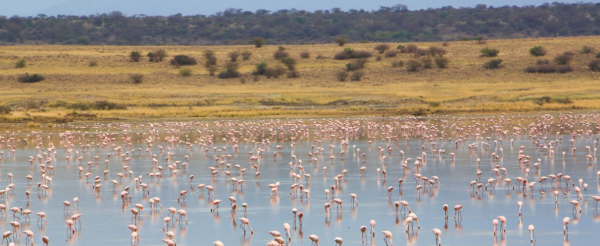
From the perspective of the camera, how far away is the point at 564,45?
6144 centimetres

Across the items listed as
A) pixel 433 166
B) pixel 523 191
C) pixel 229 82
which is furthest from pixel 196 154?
pixel 229 82

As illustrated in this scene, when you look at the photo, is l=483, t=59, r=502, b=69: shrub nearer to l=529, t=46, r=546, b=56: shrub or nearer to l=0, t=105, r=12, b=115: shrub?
l=529, t=46, r=546, b=56: shrub

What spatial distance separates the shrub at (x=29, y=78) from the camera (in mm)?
49812

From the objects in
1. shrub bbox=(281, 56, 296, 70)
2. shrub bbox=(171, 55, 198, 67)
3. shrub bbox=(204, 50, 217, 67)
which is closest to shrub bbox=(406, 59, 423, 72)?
shrub bbox=(281, 56, 296, 70)

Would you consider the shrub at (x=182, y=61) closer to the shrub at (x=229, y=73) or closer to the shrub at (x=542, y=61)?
the shrub at (x=229, y=73)

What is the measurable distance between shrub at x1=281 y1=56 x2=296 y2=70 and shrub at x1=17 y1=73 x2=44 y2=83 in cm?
1863

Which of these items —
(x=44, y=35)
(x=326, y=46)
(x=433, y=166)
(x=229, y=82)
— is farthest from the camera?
(x=44, y=35)

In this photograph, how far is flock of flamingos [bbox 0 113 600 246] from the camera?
1188cm

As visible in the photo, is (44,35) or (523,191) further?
(44,35)

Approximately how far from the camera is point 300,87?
1903 inches

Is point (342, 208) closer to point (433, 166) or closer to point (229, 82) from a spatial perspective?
point (433, 166)

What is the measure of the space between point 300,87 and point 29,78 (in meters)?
19.5

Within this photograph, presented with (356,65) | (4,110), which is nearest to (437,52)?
(356,65)

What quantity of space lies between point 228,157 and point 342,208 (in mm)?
8633
